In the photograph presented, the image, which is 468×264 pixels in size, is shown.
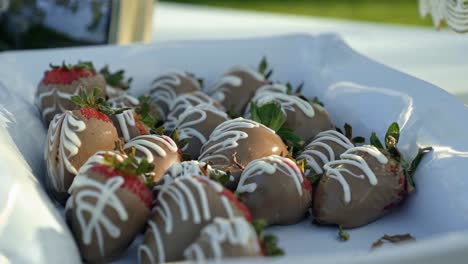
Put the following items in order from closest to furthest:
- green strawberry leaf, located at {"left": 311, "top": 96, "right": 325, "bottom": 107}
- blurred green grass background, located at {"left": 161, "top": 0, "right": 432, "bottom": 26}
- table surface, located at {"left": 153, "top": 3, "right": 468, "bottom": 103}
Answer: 1. green strawberry leaf, located at {"left": 311, "top": 96, "right": 325, "bottom": 107}
2. table surface, located at {"left": 153, "top": 3, "right": 468, "bottom": 103}
3. blurred green grass background, located at {"left": 161, "top": 0, "right": 432, "bottom": 26}

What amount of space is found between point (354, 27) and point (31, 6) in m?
1.05

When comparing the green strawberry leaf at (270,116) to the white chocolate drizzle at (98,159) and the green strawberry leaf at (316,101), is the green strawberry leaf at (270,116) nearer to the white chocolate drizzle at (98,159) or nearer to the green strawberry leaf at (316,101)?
the green strawberry leaf at (316,101)

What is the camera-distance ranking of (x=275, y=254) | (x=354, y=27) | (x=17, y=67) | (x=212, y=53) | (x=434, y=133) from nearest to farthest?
1. (x=275, y=254)
2. (x=434, y=133)
3. (x=17, y=67)
4. (x=212, y=53)
5. (x=354, y=27)

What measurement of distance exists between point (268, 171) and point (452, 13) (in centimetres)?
59

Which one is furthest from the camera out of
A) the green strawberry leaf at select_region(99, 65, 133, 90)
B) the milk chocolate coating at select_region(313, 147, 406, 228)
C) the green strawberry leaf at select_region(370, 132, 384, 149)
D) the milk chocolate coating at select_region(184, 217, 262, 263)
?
the green strawberry leaf at select_region(99, 65, 133, 90)

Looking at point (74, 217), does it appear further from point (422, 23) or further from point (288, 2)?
point (288, 2)

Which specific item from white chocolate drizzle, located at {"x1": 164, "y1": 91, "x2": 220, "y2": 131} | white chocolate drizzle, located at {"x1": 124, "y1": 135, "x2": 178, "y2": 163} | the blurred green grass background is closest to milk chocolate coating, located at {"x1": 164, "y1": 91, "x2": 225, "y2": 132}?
white chocolate drizzle, located at {"x1": 164, "y1": 91, "x2": 220, "y2": 131}

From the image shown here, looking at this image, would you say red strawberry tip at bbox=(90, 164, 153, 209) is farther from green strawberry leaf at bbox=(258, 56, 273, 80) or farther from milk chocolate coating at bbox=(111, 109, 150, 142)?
green strawberry leaf at bbox=(258, 56, 273, 80)

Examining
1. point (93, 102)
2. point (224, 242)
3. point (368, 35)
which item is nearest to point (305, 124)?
point (93, 102)

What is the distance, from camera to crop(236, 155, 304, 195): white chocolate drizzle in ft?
2.93

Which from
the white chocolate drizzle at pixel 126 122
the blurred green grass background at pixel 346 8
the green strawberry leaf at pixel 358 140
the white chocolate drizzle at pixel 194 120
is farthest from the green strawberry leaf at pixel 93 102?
the blurred green grass background at pixel 346 8

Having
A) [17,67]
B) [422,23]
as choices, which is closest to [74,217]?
[17,67]

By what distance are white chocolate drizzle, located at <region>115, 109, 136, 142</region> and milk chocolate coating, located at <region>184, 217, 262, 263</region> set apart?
1.09 ft

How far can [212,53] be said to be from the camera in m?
1.47
